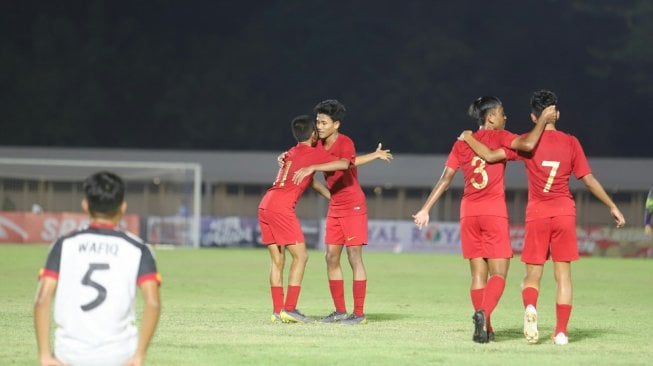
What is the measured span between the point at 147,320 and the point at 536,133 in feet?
17.7

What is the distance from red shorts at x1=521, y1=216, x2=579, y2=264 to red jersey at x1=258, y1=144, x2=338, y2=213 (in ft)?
8.82

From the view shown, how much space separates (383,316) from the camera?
46.2 feet

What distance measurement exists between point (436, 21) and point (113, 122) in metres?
22.9

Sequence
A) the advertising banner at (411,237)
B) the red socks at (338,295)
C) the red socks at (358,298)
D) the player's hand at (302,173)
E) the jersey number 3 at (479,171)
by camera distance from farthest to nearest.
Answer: the advertising banner at (411,237), the red socks at (338,295), the red socks at (358,298), the player's hand at (302,173), the jersey number 3 at (479,171)

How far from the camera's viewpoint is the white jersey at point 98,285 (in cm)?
608

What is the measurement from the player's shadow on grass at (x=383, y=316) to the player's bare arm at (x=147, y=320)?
7477 millimetres

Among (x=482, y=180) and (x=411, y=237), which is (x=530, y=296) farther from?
(x=411, y=237)

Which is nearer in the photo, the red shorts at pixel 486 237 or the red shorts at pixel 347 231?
the red shorts at pixel 486 237

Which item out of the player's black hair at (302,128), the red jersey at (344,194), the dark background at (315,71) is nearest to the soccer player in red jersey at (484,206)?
the red jersey at (344,194)

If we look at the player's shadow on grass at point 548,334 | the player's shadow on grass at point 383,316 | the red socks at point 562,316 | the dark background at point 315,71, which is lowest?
the player's shadow on grass at point 548,334

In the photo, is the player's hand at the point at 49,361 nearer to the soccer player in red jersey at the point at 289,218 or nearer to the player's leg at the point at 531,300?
the player's leg at the point at 531,300

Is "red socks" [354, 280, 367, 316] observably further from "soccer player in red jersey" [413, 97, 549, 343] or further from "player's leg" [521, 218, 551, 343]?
"player's leg" [521, 218, 551, 343]

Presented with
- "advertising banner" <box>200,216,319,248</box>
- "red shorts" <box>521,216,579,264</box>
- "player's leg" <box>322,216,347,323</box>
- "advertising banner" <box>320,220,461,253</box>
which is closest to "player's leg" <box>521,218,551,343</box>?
"red shorts" <box>521,216,579,264</box>

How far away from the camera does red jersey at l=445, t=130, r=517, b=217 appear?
436 inches
